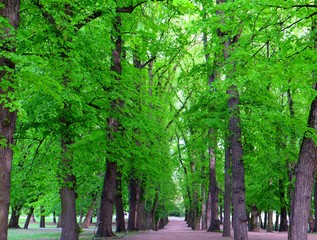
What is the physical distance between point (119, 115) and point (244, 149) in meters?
5.45

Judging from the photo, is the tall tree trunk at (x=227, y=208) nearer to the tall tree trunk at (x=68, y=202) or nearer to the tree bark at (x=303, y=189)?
the tall tree trunk at (x=68, y=202)

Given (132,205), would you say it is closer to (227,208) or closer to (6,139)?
(227,208)

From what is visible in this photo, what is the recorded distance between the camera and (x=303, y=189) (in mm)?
Result: 9430

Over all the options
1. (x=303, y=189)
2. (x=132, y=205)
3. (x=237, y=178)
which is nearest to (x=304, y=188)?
(x=303, y=189)

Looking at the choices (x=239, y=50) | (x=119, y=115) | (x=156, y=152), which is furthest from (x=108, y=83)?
(x=156, y=152)

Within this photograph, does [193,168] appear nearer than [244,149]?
No

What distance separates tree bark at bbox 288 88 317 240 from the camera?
9.36m

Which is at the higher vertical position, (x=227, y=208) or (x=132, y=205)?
(x=227, y=208)

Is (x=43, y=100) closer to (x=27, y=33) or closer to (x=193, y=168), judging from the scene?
(x=27, y=33)

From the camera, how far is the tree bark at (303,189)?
30.7ft

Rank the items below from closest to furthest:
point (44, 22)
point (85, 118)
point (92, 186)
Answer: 1. point (44, 22)
2. point (85, 118)
3. point (92, 186)

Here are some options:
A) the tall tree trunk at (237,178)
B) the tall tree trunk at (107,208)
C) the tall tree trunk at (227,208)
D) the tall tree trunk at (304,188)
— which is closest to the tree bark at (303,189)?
the tall tree trunk at (304,188)

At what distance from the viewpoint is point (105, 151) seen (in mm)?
14414

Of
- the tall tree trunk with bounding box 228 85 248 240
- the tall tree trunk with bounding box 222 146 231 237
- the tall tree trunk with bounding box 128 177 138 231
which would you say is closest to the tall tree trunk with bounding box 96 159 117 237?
the tall tree trunk with bounding box 222 146 231 237
